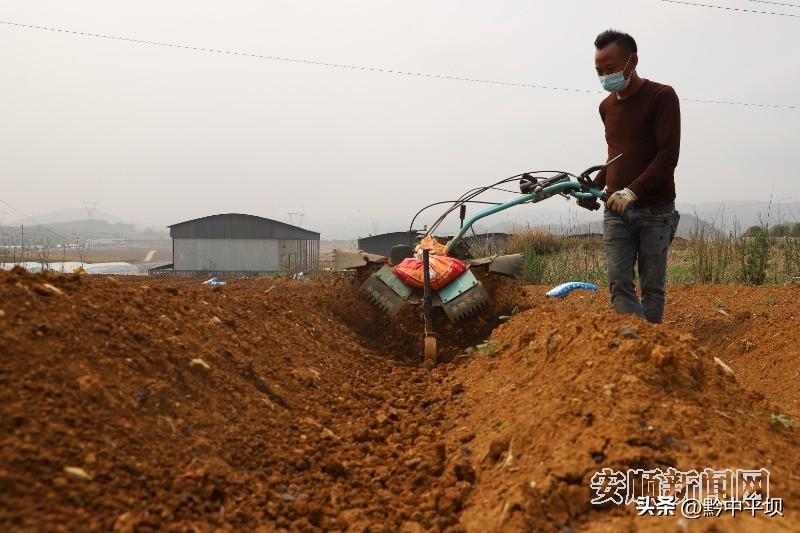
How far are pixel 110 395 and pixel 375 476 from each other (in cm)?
102

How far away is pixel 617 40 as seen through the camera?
3979 mm

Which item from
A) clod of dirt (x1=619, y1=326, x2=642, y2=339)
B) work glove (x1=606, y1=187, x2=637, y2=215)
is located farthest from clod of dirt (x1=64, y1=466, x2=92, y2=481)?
work glove (x1=606, y1=187, x2=637, y2=215)

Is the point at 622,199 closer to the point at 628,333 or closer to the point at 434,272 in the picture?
the point at 628,333

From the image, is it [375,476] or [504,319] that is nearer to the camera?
[375,476]

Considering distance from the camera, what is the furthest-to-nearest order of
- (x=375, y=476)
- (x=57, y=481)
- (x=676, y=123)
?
1. (x=676, y=123)
2. (x=375, y=476)
3. (x=57, y=481)

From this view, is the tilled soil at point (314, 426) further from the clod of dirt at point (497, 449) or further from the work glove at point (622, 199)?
the work glove at point (622, 199)

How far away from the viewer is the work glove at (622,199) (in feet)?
12.3

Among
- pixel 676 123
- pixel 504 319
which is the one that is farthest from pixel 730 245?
pixel 676 123

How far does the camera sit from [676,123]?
377 cm

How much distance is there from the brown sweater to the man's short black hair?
241 mm

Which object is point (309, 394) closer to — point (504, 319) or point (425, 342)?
point (425, 342)

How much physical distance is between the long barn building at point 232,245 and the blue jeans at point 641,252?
70.8 ft

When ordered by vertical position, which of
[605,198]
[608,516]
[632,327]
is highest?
[605,198]

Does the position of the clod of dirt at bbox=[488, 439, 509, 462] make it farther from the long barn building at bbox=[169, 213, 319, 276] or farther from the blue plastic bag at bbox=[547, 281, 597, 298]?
the long barn building at bbox=[169, 213, 319, 276]
